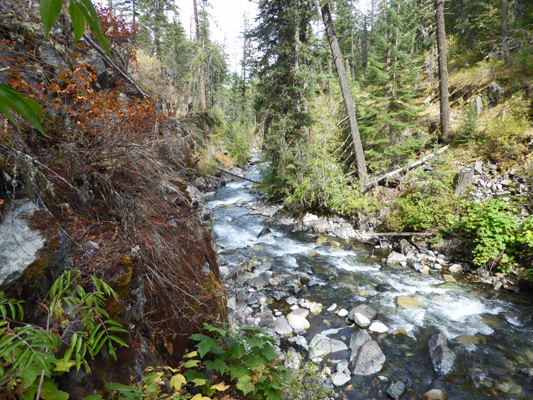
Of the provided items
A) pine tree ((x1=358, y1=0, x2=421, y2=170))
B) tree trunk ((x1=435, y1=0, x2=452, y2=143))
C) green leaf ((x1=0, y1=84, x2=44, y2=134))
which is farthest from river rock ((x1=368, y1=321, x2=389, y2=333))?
tree trunk ((x1=435, y1=0, x2=452, y2=143))

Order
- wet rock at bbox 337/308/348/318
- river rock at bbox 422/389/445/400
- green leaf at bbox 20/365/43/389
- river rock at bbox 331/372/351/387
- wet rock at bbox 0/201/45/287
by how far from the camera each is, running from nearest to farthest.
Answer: green leaf at bbox 20/365/43/389
wet rock at bbox 0/201/45/287
river rock at bbox 422/389/445/400
river rock at bbox 331/372/351/387
wet rock at bbox 337/308/348/318

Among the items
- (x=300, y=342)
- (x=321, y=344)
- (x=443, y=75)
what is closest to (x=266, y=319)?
(x=300, y=342)

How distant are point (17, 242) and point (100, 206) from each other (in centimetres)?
101

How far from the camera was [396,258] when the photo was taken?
875cm

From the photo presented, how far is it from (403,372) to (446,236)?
5.57 meters

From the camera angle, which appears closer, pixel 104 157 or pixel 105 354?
pixel 105 354

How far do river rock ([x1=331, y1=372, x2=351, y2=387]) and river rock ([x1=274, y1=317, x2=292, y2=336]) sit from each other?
1.30m

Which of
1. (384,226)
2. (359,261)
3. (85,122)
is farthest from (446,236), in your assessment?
(85,122)

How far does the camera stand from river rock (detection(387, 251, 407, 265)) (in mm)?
8641

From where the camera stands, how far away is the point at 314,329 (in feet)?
19.0

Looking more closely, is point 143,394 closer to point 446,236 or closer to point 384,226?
point 446,236

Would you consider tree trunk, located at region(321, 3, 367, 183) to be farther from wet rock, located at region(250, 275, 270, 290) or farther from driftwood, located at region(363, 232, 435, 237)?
wet rock, located at region(250, 275, 270, 290)

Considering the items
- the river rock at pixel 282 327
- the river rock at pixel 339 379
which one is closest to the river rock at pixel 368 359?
the river rock at pixel 339 379

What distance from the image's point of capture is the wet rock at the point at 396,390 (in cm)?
421
